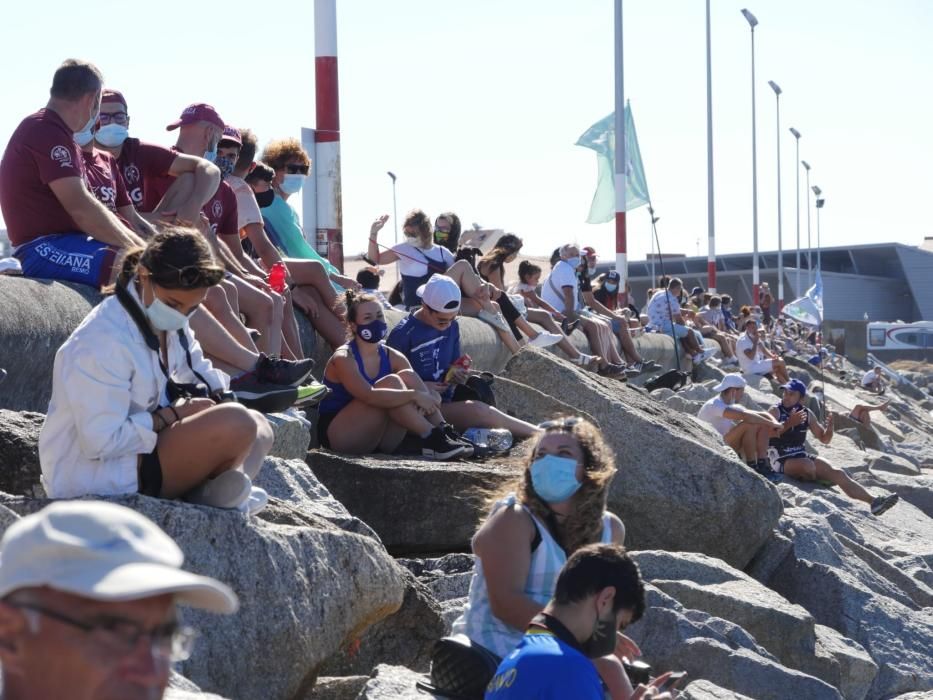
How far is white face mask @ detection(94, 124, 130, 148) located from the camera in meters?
7.08

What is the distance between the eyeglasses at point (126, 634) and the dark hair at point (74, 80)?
4.57 metres

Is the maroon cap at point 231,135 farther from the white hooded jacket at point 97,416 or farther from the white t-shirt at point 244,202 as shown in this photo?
the white hooded jacket at point 97,416

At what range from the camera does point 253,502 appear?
4770 millimetres

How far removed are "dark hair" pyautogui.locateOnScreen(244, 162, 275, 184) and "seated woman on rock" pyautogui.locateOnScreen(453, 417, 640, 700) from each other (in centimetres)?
429

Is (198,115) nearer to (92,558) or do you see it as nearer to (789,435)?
(92,558)

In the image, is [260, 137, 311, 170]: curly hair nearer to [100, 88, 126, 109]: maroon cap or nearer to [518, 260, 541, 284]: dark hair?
[100, 88, 126, 109]: maroon cap

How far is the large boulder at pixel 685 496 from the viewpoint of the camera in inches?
335

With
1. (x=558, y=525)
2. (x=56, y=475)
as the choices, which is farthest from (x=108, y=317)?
(x=558, y=525)

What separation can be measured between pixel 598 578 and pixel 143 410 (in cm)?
149

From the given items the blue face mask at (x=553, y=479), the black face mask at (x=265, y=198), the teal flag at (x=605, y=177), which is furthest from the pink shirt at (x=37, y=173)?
the teal flag at (x=605, y=177)

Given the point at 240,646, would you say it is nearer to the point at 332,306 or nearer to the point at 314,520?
the point at 314,520

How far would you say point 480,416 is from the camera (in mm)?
8500

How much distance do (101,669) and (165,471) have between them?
9.25 ft

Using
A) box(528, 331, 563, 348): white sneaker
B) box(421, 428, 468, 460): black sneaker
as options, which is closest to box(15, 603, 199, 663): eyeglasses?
box(421, 428, 468, 460): black sneaker
